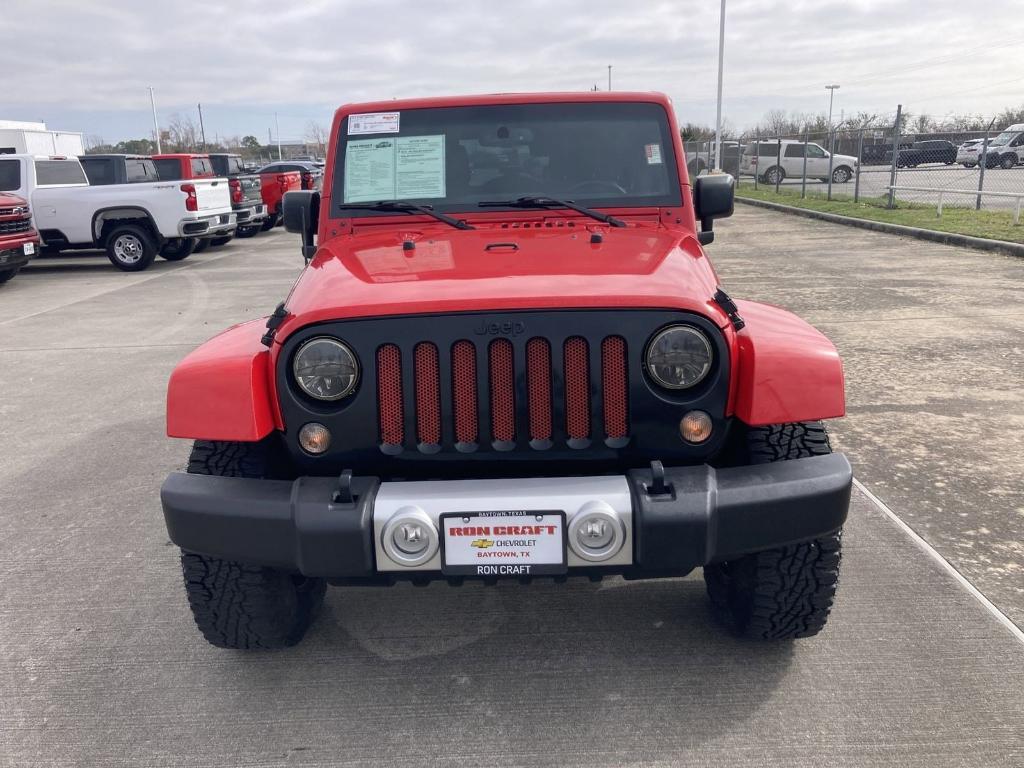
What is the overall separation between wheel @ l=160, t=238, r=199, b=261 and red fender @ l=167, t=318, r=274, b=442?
13286mm

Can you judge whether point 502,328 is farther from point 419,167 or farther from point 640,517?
point 419,167

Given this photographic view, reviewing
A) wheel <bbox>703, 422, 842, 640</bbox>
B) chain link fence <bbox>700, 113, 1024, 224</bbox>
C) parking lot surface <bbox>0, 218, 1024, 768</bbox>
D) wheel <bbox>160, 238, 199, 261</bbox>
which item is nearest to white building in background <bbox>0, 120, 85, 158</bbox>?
wheel <bbox>160, 238, 199, 261</bbox>

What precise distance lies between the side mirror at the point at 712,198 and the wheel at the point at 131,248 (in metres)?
12.1

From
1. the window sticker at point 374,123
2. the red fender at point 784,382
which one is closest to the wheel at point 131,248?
the window sticker at point 374,123

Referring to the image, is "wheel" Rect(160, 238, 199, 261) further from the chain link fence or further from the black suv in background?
the black suv in background

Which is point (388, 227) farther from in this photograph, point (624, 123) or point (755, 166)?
point (755, 166)

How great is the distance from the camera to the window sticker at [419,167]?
373 cm

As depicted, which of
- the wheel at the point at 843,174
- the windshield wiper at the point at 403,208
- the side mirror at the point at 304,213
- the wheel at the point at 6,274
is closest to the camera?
the windshield wiper at the point at 403,208

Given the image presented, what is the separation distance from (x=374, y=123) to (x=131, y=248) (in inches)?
459

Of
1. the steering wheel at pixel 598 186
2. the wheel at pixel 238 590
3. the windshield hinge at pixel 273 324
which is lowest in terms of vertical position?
the wheel at pixel 238 590

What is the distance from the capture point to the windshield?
147 inches

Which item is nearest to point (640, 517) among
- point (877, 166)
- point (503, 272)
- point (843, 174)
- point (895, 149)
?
point (503, 272)

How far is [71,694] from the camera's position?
9.45 ft

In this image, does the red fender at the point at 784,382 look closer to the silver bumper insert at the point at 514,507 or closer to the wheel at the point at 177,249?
the silver bumper insert at the point at 514,507
